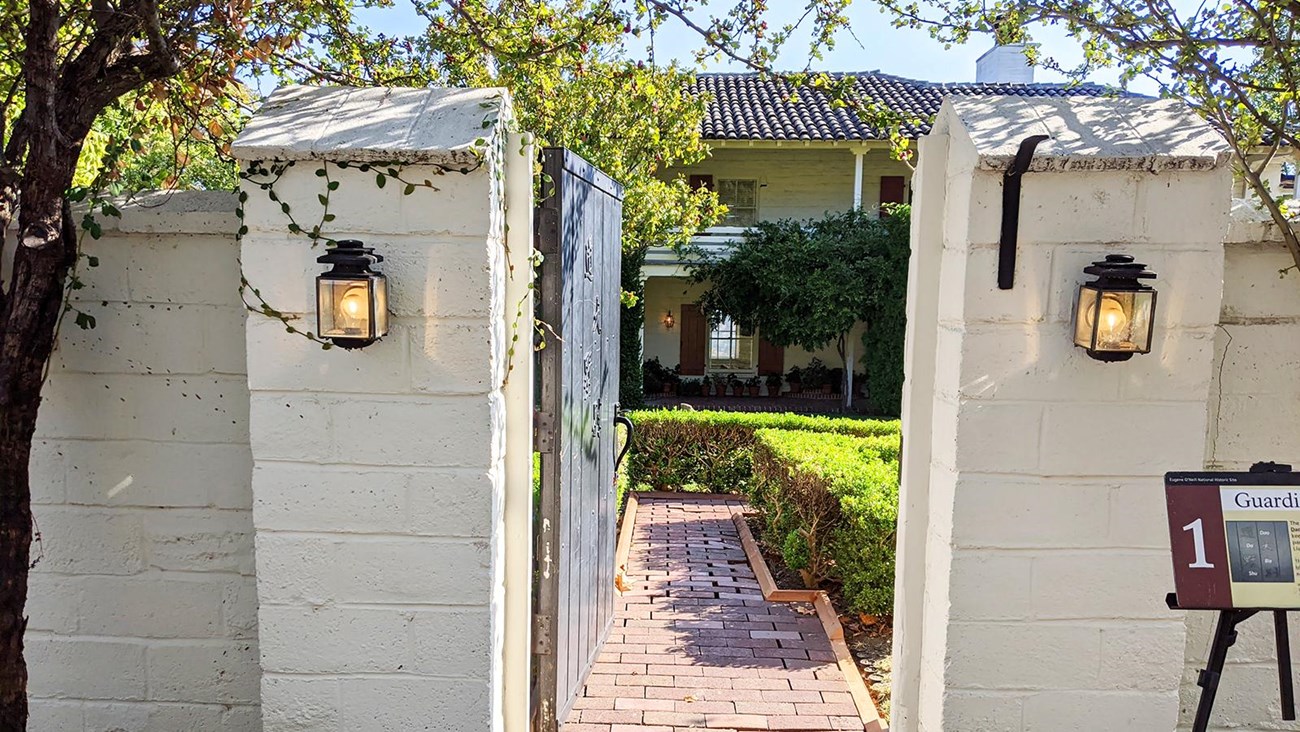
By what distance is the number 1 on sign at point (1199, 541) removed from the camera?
1.80m

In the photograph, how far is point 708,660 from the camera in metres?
4.03

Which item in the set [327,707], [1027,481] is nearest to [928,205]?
[1027,481]

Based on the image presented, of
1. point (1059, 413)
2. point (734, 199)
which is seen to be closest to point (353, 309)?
point (1059, 413)

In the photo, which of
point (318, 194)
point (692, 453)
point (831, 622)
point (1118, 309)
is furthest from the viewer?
point (692, 453)

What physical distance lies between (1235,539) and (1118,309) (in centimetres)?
58

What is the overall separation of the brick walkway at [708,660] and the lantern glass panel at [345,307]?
6.77ft

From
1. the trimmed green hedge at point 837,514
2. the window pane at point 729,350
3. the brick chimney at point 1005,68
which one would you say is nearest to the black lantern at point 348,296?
the trimmed green hedge at point 837,514

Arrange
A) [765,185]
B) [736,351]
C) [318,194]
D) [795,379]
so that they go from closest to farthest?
[318,194], [765,185], [795,379], [736,351]

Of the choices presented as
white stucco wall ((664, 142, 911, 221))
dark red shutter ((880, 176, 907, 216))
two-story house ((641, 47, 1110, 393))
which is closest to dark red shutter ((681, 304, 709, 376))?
two-story house ((641, 47, 1110, 393))

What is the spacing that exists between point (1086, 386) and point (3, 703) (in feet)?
10.2

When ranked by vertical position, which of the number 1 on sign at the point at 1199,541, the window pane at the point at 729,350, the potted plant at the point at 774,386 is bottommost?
the potted plant at the point at 774,386

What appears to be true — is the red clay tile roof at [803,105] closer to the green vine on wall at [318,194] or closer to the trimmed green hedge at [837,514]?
the trimmed green hedge at [837,514]

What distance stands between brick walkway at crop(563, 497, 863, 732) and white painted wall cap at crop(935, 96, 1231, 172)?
2429 mm

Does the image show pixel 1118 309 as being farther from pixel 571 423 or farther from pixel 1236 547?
pixel 571 423
